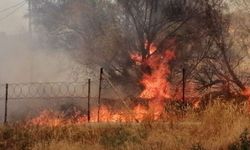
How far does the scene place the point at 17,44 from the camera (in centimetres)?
3356

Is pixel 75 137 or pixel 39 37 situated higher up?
pixel 39 37

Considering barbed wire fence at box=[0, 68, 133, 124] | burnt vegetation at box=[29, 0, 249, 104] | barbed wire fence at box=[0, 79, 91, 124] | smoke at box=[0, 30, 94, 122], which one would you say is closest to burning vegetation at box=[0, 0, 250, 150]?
burnt vegetation at box=[29, 0, 249, 104]

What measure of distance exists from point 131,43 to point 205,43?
3.48 m

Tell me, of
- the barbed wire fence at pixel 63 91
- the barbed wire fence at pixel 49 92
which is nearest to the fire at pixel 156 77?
the barbed wire fence at pixel 63 91

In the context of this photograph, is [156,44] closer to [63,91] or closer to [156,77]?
[156,77]

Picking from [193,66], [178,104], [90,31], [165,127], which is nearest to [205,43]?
[193,66]

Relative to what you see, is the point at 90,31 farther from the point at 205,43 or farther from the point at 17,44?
the point at 17,44

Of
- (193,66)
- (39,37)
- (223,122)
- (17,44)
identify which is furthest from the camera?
(17,44)

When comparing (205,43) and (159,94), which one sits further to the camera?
(205,43)

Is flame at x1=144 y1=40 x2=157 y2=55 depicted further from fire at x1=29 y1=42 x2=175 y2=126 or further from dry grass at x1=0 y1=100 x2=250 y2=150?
dry grass at x1=0 y1=100 x2=250 y2=150

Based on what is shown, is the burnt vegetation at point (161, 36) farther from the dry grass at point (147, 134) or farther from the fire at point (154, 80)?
the dry grass at point (147, 134)

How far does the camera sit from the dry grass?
11199mm

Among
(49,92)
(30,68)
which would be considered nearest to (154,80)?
(49,92)

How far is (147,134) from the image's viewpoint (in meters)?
12.4
